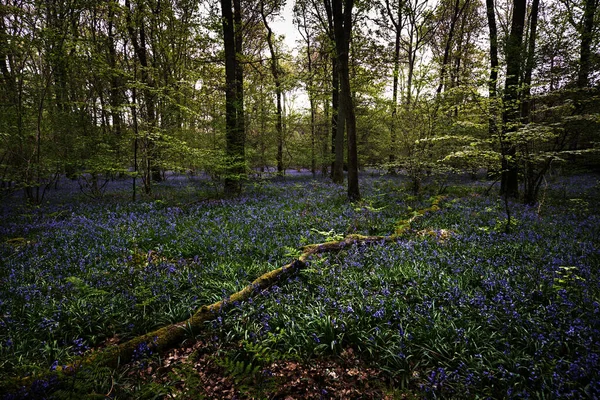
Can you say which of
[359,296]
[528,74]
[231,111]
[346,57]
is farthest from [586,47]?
[231,111]

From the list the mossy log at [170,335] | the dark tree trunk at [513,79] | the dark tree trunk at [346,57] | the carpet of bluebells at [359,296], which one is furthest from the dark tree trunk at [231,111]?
the dark tree trunk at [513,79]

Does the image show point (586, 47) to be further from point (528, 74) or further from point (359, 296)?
point (359, 296)

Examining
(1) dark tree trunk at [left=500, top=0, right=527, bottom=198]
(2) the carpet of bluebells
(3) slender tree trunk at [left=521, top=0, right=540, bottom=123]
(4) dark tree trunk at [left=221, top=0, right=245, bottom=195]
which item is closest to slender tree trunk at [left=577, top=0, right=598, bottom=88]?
(3) slender tree trunk at [left=521, top=0, right=540, bottom=123]

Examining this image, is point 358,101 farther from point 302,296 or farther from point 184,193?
point 302,296

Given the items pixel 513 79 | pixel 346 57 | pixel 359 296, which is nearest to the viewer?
pixel 359 296

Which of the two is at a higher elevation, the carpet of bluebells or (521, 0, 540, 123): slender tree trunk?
(521, 0, 540, 123): slender tree trunk

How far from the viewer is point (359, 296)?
148 inches

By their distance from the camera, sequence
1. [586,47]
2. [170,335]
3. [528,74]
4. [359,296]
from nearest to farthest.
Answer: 1. [170,335]
2. [359,296]
3. [586,47]
4. [528,74]

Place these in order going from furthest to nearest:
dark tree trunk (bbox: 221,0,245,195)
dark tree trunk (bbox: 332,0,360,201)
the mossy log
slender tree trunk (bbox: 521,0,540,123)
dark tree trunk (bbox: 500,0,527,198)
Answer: dark tree trunk (bbox: 221,0,245,195), dark tree trunk (bbox: 332,0,360,201), dark tree trunk (bbox: 500,0,527,198), slender tree trunk (bbox: 521,0,540,123), the mossy log

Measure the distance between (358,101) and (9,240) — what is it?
18.7 metres

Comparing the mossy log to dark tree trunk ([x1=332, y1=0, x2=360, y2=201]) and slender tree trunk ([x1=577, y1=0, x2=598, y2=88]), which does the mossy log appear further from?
slender tree trunk ([x1=577, y1=0, x2=598, y2=88])

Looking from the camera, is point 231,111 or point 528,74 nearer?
point 528,74

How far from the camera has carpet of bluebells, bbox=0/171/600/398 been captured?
8.66ft

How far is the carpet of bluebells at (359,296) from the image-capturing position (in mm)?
2639
